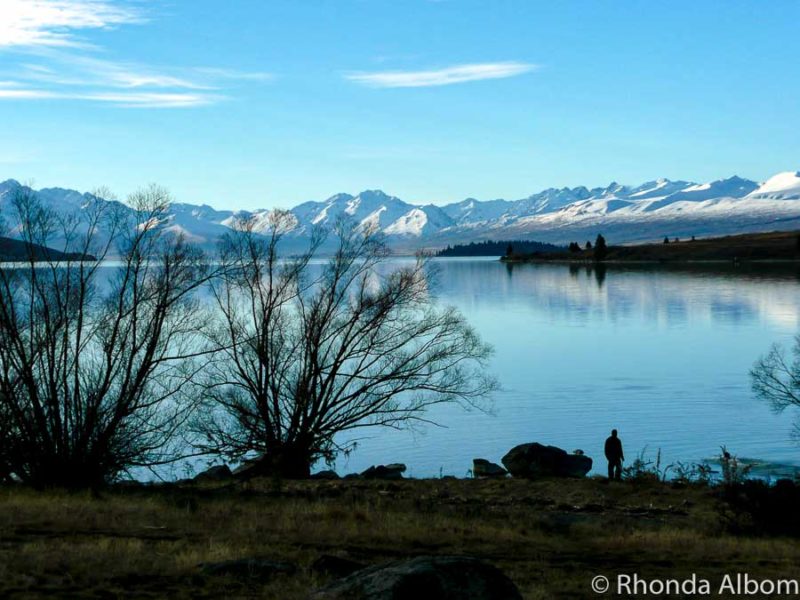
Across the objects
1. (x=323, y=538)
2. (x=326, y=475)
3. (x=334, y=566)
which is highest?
(x=334, y=566)

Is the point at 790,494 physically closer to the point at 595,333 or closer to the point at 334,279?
the point at 334,279

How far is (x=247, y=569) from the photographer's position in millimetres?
14133

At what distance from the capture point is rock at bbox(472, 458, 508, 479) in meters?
33.6

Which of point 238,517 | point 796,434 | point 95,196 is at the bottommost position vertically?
point 796,434

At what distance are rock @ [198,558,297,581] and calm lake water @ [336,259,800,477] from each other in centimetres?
2088

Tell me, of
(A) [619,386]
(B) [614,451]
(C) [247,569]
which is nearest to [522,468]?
(B) [614,451]

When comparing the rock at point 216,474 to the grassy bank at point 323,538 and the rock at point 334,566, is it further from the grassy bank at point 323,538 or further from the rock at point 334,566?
the rock at point 334,566

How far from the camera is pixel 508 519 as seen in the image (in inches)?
821

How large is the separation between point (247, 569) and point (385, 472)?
19429 millimetres

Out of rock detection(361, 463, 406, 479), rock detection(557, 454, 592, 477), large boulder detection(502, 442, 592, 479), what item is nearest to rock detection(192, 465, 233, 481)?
rock detection(361, 463, 406, 479)

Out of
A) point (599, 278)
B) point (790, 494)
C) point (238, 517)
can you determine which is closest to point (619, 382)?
point (790, 494)

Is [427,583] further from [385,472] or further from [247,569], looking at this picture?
[385,472]

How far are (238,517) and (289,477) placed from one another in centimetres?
1377

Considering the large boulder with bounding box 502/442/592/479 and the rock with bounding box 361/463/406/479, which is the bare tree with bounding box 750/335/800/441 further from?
the rock with bounding box 361/463/406/479
